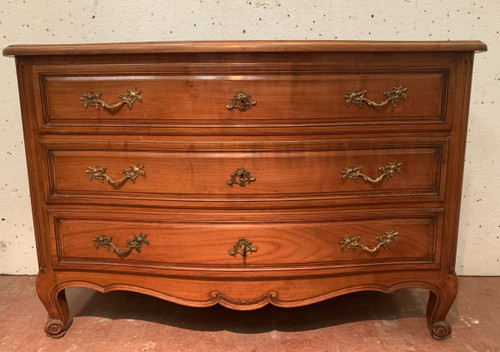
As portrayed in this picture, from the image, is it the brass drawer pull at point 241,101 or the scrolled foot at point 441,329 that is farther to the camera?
the scrolled foot at point 441,329

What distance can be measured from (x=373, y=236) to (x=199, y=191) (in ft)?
2.35

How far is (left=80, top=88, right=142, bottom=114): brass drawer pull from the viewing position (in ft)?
5.42

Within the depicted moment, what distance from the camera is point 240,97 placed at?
1608 mm

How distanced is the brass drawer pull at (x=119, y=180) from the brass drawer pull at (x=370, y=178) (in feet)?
2.57

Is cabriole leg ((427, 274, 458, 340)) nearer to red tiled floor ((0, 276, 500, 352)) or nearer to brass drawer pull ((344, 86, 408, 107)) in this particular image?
red tiled floor ((0, 276, 500, 352))

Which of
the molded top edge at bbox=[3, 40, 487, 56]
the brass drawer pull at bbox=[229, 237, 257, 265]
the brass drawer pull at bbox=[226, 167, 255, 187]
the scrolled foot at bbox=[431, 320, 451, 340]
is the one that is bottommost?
the scrolled foot at bbox=[431, 320, 451, 340]

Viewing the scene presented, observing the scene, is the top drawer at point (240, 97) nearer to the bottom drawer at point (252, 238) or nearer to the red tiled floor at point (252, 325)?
the bottom drawer at point (252, 238)

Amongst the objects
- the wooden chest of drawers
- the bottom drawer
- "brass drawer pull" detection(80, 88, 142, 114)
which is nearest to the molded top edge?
the wooden chest of drawers

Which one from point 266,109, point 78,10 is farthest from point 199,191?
point 78,10

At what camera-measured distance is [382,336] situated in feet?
6.38

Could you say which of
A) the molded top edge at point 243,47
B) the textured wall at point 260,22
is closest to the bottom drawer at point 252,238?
the molded top edge at point 243,47

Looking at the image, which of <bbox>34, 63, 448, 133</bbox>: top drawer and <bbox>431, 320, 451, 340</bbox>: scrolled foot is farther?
<bbox>431, 320, 451, 340</bbox>: scrolled foot

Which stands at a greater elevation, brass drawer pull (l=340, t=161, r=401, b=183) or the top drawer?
the top drawer

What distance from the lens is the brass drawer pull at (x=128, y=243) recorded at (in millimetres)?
1761
